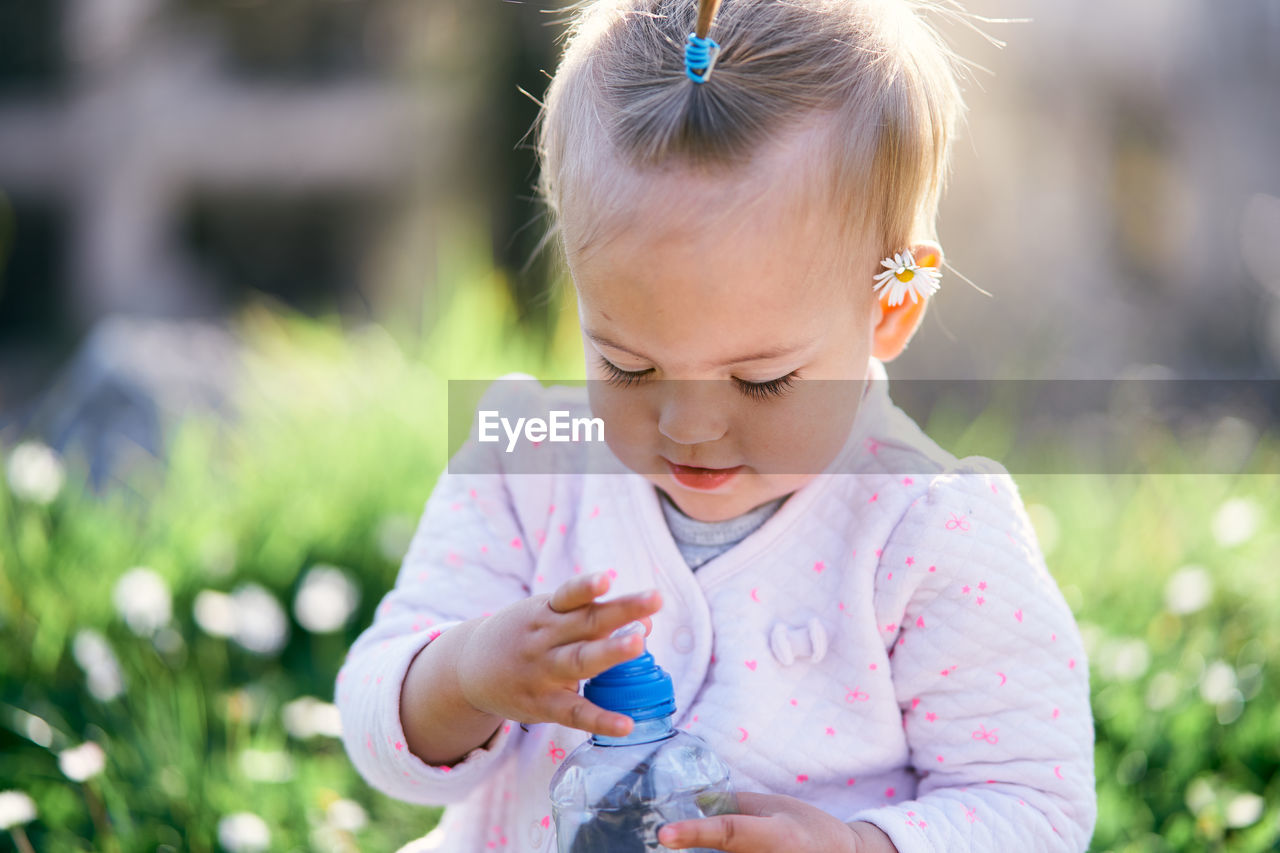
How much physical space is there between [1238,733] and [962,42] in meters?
5.53

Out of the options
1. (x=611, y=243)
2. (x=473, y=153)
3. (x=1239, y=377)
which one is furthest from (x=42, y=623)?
(x=1239, y=377)

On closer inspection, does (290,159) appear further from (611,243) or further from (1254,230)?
(611,243)

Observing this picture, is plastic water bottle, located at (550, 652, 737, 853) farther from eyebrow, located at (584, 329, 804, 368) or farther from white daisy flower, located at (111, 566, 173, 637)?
white daisy flower, located at (111, 566, 173, 637)

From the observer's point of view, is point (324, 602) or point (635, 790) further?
point (324, 602)

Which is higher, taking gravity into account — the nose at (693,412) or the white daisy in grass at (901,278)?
the white daisy in grass at (901,278)

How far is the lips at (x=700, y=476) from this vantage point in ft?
4.58

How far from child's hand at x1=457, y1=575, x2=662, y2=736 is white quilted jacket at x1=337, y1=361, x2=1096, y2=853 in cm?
22

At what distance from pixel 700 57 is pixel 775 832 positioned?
31.7 inches

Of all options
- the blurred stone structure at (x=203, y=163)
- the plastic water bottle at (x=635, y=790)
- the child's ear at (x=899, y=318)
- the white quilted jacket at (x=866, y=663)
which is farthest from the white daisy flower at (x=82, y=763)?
the blurred stone structure at (x=203, y=163)

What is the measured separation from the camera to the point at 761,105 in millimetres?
1261

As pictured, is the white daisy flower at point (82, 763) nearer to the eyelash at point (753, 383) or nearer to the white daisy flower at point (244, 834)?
the white daisy flower at point (244, 834)

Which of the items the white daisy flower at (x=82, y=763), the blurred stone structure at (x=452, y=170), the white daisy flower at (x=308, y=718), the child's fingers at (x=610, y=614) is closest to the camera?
the child's fingers at (x=610, y=614)

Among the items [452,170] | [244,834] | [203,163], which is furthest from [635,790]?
[203,163]

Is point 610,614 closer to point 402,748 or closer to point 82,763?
point 402,748
